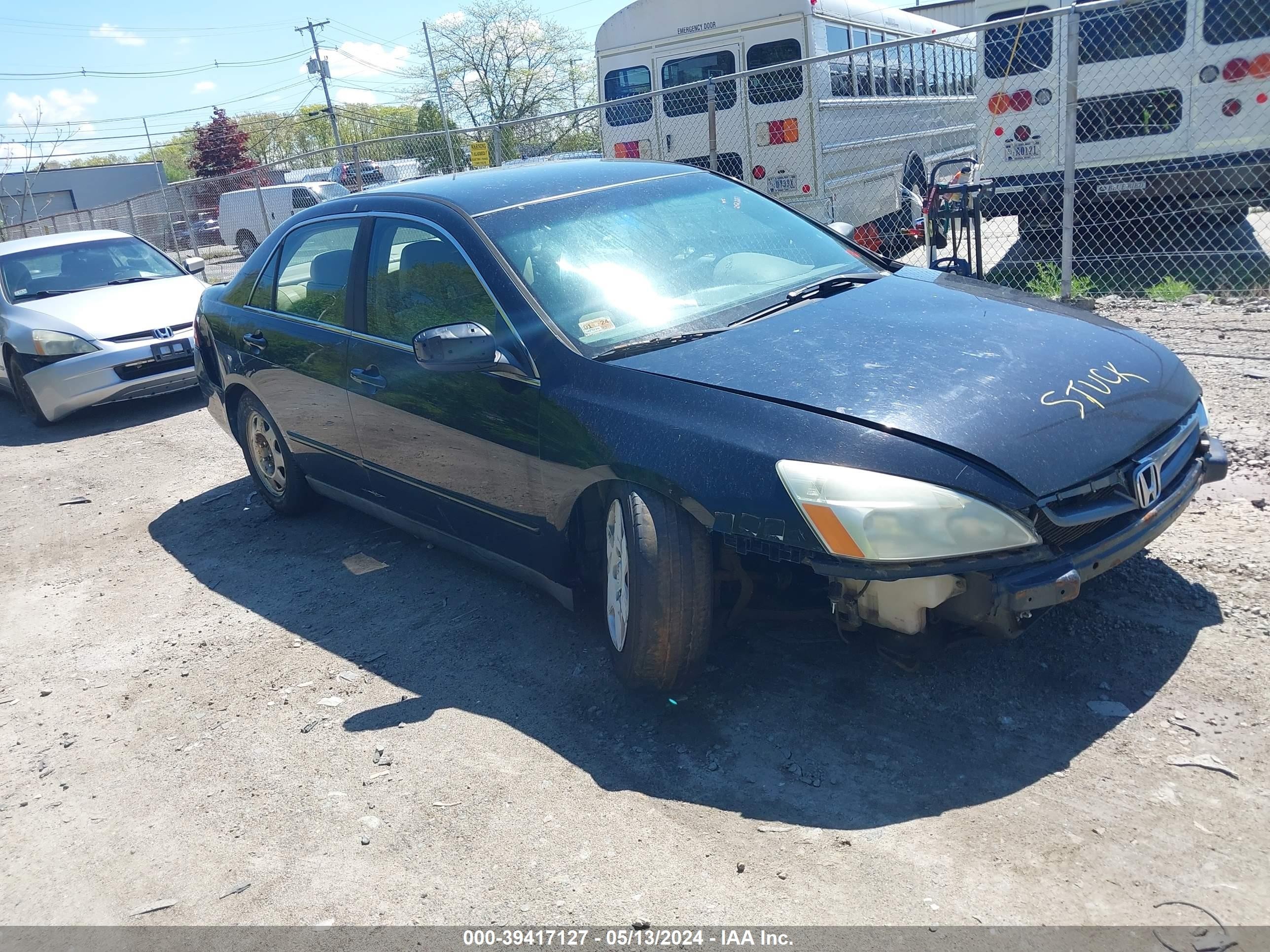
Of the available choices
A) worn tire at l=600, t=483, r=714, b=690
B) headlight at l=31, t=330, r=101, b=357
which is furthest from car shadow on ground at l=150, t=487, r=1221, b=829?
headlight at l=31, t=330, r=101, b=357

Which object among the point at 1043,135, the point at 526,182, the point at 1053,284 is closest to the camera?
the point at 526,182

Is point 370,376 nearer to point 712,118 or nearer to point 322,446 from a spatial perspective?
point 322,446

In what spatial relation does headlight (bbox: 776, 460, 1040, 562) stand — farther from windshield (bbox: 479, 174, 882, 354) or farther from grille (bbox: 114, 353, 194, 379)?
grille (bbox: 114, 353, 194, 379)

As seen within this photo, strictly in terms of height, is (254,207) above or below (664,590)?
above

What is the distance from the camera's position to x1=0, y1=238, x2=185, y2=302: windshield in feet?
32.1

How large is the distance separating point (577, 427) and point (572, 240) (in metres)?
0.93

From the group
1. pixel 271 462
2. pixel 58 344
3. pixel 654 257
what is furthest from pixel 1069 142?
pixel 58 344

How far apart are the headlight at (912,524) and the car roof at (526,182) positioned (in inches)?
83.4

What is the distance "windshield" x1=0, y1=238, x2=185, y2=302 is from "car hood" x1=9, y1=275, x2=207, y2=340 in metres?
0.20

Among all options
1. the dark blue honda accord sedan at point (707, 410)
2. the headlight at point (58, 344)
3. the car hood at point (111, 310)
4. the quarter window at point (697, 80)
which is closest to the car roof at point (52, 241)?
the car hood at point (111, 310)

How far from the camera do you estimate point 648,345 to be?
365 centimetres

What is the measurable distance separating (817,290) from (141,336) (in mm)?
7177

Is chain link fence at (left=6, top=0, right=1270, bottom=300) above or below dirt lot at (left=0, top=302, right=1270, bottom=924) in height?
above

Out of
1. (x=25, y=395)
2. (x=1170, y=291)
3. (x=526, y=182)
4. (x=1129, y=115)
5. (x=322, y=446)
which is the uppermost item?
(x=526, y=182)
